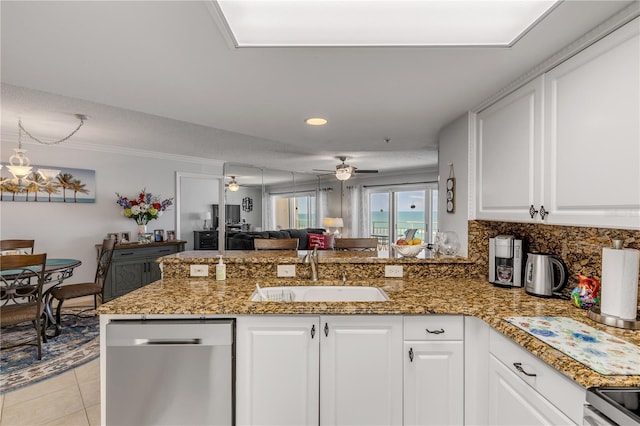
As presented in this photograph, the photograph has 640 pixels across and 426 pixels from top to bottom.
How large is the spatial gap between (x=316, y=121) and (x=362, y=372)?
1.85m

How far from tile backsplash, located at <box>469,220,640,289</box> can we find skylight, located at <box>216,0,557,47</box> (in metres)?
1.07

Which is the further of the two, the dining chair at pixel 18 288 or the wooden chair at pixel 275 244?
the wooden chair at pixel 275 244

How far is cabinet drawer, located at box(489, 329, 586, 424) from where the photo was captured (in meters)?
1.06

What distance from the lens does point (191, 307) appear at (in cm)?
169

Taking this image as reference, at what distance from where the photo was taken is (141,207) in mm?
5109

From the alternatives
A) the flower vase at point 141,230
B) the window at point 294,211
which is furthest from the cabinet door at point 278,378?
the window at point 294,211

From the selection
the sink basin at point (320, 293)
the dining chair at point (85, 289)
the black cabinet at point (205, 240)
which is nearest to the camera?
the sink basin at point (320, 293)

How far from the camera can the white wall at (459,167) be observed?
239 centimetres

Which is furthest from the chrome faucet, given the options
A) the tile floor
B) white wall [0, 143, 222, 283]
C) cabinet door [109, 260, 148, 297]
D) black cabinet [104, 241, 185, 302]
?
white wall [0, 143, 222, 283]

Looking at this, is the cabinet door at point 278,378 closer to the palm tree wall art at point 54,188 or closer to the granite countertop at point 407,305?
the granite countertop at point 407,305

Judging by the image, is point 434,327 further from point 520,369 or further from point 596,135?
point 596,135

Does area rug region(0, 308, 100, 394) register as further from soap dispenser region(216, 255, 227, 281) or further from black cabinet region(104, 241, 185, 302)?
soap dispenser region(216, 255, 227, 281)

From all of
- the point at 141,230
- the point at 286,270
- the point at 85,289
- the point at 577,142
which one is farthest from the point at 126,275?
the point at 577,142

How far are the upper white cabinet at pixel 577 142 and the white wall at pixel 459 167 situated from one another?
372mm
